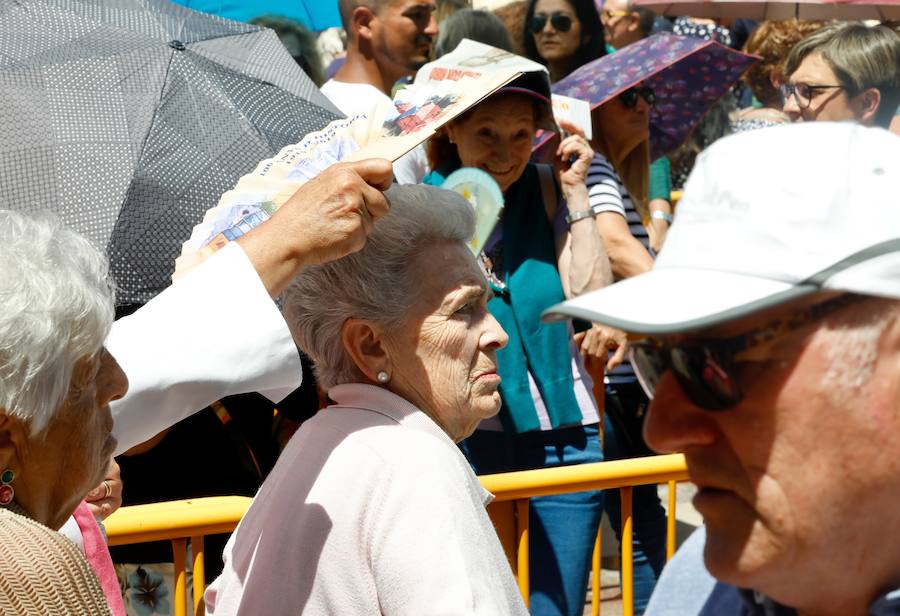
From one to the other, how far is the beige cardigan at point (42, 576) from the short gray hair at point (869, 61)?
159 inches

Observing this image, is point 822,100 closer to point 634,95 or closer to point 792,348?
point 634,95

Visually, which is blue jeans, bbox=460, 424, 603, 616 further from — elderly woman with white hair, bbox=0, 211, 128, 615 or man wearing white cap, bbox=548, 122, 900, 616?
man wearing white cap, bbox=548, 122, 900, 616

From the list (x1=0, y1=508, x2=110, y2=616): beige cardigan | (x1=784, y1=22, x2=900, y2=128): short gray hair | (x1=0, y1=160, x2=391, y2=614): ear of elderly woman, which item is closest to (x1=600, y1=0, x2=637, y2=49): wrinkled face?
(x1=784, y1=22, x2=900, y2=128): short gray hair

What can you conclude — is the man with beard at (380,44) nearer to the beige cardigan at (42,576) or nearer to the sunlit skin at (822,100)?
the sunlit skin at (822,100)

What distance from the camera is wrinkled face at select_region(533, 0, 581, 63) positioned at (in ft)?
21.3

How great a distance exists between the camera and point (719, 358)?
141cm

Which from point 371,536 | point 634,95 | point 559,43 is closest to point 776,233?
point 371,536

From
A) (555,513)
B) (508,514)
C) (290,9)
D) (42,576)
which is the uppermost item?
(42,576)

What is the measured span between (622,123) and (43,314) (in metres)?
3.49

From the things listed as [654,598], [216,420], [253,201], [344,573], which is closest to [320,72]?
[216,420]

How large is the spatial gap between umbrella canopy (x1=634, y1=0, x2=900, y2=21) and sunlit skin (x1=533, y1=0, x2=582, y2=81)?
1102mm

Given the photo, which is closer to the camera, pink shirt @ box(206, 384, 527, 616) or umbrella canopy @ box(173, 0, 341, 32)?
pink shirt @ box(206, 384, 527, 616)

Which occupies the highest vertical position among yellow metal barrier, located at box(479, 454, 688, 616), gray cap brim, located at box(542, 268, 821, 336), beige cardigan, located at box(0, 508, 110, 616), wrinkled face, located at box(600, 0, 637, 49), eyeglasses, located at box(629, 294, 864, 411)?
gray cap brim, located at box(542, 268, 821, 336)

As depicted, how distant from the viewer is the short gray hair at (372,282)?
2734 millimetres
